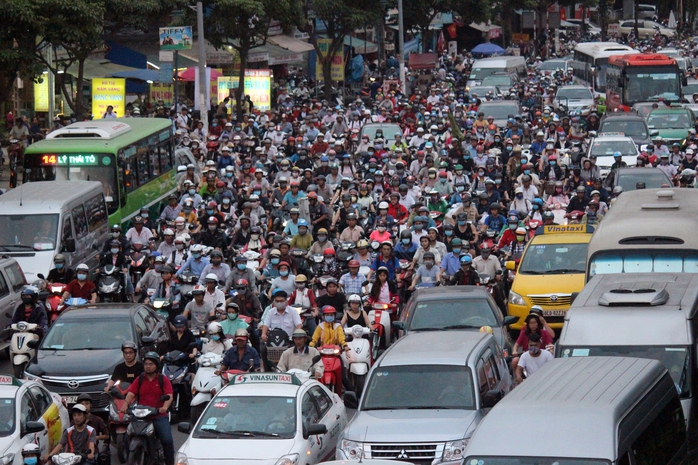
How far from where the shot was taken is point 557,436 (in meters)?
9.29

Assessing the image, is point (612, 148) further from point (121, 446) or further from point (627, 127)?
point (121, 446)

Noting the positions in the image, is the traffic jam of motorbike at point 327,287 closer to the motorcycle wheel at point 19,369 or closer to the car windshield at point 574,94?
the motorcycle wheel at point 19,369

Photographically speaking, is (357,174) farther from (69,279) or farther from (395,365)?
(395,365)

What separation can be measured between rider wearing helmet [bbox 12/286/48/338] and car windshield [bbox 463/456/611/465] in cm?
1088

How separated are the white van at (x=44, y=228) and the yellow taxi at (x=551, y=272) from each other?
24.6ft

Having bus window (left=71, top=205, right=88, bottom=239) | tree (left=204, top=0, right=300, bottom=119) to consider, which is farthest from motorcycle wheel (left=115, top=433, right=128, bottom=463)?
tree (left=204, top=0, right=300, bottom=119)

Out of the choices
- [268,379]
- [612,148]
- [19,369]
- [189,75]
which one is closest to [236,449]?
[268,379]

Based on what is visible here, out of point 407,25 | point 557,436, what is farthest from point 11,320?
point 407,25

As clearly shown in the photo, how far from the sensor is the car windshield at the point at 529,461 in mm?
9078

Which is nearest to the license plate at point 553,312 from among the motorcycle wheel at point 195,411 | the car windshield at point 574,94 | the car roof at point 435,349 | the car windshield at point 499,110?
the car roof at point 435,349

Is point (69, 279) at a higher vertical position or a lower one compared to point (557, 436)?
lower

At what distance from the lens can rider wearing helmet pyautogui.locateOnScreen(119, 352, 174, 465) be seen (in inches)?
564

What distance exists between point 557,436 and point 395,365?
456 cm

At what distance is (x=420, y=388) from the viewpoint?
13531 millimetres
